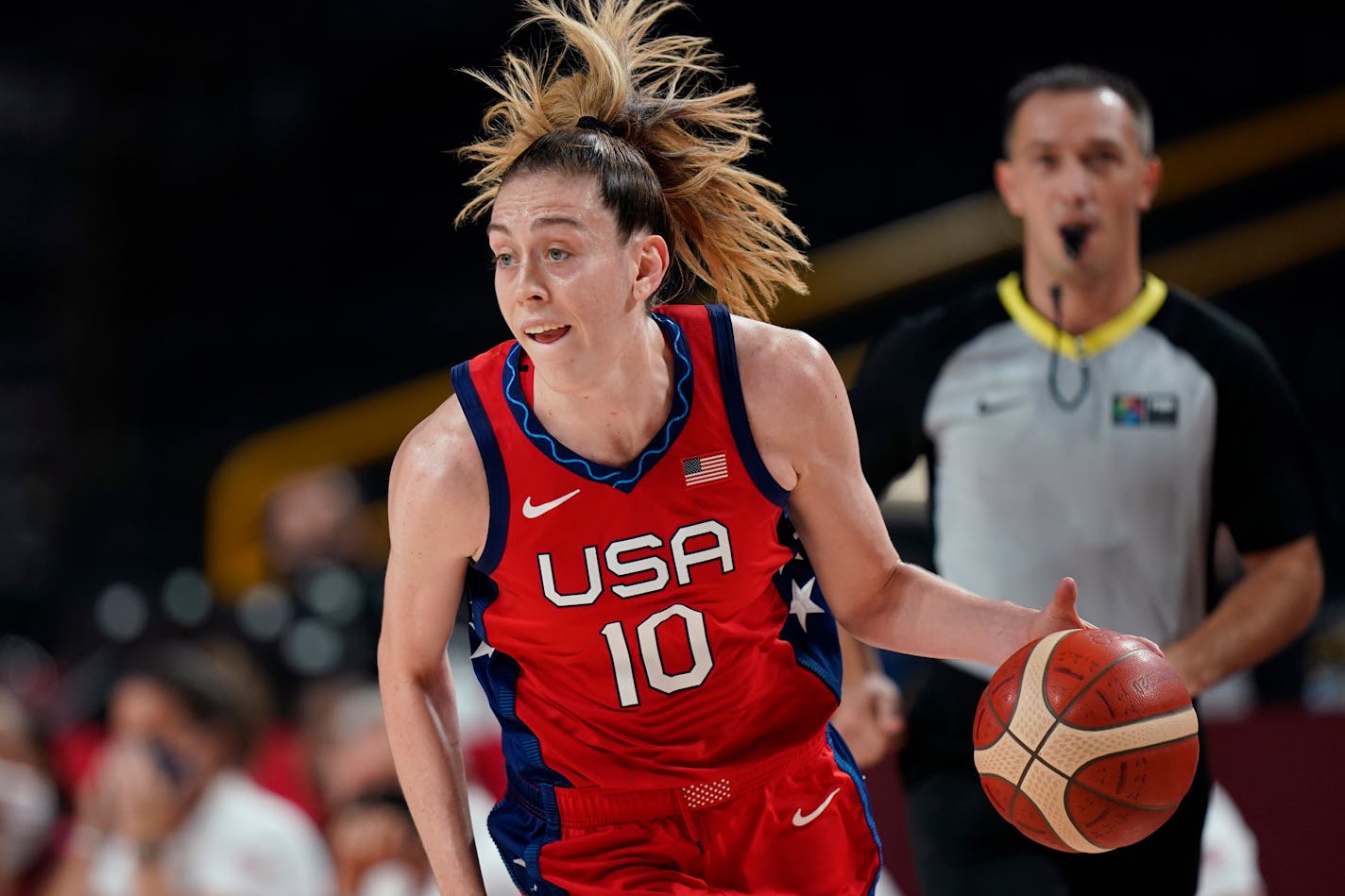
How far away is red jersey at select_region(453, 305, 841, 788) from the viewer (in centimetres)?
291

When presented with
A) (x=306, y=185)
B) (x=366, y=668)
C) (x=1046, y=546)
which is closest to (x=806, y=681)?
(x=1046, y=546)

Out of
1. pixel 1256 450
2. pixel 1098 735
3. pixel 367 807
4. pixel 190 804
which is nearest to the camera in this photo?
pixel 1098 735

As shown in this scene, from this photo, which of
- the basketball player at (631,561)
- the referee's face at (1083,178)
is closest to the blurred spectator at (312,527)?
the referee's face at (1083,178)

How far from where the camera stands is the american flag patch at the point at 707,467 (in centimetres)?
294

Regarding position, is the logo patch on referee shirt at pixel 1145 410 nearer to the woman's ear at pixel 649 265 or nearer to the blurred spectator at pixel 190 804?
the woman's ear at pixel 649 265

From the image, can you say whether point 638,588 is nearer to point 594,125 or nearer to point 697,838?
point 697,838

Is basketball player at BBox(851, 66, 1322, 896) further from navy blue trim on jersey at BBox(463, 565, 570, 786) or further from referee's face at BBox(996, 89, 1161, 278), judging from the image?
navy blue trim on jersey at BBox(463, 565, 570, 786)

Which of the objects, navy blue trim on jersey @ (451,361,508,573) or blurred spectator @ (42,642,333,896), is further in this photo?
blurred spectator @ (42,642,333,896)

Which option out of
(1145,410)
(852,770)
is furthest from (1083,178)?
(852,770)

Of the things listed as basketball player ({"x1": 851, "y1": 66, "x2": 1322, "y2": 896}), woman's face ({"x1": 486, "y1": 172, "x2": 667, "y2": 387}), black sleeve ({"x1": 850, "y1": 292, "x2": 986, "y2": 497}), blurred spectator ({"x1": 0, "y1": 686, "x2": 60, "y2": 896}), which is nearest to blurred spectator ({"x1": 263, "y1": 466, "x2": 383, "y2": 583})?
blurred spectator ({"x1": 0, "y1": 686, "x2": 60, "y2": 896})

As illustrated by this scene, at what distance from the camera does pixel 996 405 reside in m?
3.89

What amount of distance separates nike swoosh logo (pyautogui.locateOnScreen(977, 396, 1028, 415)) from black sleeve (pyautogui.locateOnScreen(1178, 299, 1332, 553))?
41cm

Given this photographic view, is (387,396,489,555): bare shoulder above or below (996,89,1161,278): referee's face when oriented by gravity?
below

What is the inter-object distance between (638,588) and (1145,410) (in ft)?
4.74
